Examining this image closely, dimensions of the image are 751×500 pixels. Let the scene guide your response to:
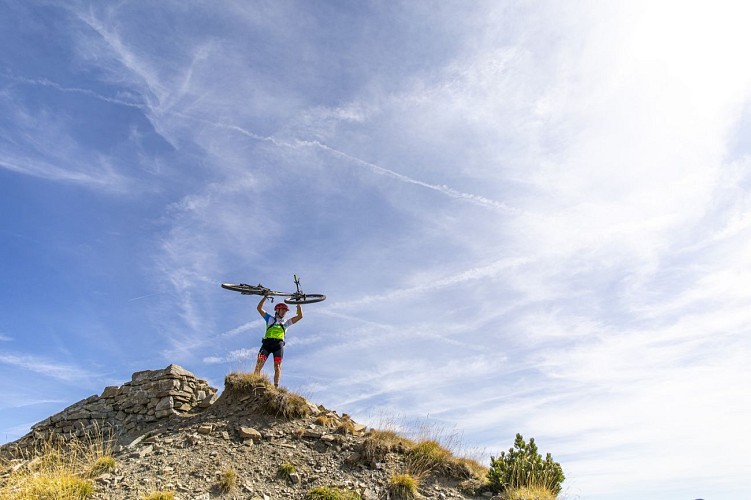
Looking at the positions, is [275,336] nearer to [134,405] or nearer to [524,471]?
[134,405]

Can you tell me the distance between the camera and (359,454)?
14305 millimetres

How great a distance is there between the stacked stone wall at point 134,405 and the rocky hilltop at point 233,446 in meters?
0.03

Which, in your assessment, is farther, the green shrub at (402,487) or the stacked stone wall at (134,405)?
the stacked stone wall at (134,405)

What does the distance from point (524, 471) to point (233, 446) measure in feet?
26.3

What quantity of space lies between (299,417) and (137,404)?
204 inches

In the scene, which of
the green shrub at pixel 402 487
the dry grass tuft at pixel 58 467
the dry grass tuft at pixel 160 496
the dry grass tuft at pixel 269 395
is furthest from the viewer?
the dry grass tuft at pixel 269 395

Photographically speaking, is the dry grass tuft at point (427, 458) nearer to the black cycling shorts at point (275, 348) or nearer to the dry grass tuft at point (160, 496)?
the black cycling shorts at point (275, 348)

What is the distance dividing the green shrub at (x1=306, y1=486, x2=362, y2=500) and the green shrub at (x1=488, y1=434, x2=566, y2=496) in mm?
4020

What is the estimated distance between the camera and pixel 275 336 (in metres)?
16.3

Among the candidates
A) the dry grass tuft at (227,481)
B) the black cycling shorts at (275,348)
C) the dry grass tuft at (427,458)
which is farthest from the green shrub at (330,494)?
the black cycling shorts at (275,348)

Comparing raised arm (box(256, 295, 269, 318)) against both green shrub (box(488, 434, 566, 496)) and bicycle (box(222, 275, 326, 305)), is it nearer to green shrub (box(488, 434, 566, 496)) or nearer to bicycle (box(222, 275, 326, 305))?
bicycle (box(222, 275, 326, 305))

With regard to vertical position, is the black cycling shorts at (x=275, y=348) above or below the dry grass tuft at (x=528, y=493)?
above

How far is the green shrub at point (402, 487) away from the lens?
13.0 m

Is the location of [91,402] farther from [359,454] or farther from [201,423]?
[359,454]
